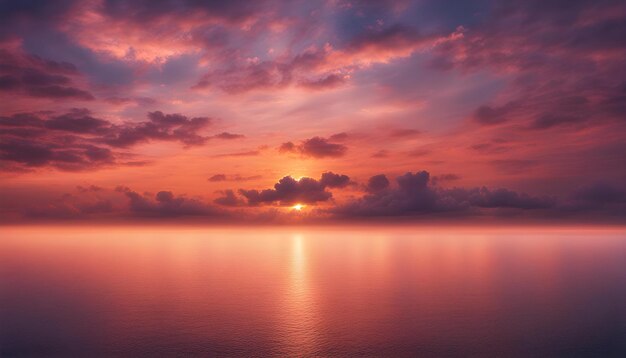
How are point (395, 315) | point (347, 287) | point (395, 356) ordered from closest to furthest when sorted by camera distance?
point (395, 356)
point (395, 315)
point (347, 287)

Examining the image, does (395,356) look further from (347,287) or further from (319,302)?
(347,287)

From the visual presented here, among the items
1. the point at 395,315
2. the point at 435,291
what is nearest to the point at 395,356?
the point at 395,315

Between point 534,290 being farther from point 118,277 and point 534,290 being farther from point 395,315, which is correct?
point 118,277

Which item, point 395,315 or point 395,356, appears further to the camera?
point 395,315

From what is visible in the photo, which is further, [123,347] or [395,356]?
[123,347]

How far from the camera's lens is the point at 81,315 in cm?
7831

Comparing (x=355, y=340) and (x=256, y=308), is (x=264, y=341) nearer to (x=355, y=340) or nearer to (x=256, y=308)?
(x=355, y=340)

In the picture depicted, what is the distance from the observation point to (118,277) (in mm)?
136875

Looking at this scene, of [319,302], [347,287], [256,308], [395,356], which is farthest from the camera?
[347,287]

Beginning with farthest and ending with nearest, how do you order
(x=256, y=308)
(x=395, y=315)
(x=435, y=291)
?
(x=435, y=291) → (x=256, y=308) → (x=395, y=315)

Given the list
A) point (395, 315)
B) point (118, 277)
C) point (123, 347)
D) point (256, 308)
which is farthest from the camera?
point (118, 277)

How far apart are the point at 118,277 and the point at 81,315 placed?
203 feet

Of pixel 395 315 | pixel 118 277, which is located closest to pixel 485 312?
pixel 395 315

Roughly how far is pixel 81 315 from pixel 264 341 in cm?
3923
